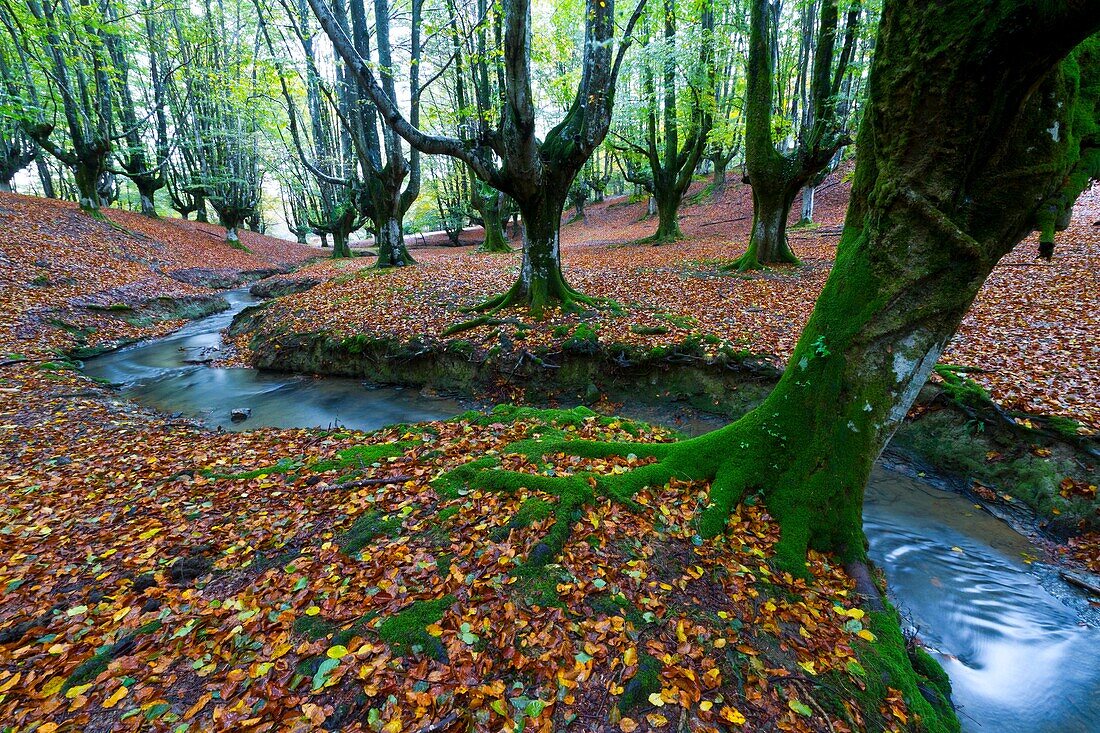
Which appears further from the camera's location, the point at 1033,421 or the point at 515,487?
the point at 1033,421

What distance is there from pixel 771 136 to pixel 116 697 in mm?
16051

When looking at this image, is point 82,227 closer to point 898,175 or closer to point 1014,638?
point 898,175

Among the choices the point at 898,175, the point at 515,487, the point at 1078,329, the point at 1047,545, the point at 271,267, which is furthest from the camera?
the point at 271,267

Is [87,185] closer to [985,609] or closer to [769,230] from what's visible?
[769,230]

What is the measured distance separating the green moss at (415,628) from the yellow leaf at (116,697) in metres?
1.38

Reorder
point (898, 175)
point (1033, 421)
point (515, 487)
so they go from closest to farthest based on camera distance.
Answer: point (898, 175)
point (515, 487)
point (1033, 421)

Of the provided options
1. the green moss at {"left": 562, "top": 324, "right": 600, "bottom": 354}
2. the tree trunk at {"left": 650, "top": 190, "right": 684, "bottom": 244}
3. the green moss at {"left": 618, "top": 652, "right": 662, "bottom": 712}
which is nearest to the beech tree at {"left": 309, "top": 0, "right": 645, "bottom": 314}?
the green moss at {"left": 562, "top": 324, "right": 600, "bottom": 354}

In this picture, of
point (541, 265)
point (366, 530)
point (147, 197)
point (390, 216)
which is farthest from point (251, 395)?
point (147, 197)

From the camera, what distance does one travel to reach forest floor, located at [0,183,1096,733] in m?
2.56

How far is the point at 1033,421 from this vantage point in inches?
217

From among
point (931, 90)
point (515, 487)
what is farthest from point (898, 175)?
point (515, 487)

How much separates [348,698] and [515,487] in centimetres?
212

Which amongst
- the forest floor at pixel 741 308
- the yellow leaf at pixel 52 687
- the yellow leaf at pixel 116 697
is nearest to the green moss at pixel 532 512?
the yellow leaf at pixel 116 697

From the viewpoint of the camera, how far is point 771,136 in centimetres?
1285
